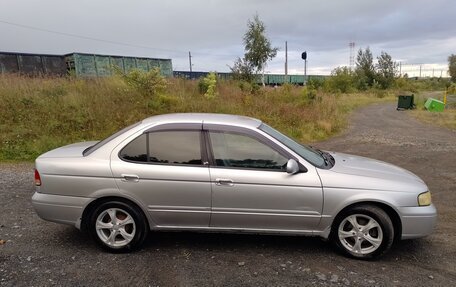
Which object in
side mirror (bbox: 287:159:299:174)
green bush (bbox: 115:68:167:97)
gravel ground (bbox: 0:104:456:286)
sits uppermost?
green bush (bbox: 115:68:167:97)

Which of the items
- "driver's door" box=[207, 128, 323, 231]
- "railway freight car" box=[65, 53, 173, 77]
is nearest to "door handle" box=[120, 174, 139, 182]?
"driver's door" box=[207, 128, 323, 231]

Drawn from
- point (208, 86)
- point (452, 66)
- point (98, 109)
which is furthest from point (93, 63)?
point (452, 66)

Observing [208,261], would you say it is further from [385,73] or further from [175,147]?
[385,73]

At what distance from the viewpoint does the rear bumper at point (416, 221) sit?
12.8ft

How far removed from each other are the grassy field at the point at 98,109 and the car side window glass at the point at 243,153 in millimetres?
7529

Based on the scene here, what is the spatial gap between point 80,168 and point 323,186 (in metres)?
2.66

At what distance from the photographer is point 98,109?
1245 cm

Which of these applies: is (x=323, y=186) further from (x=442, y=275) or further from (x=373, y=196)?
(x=442, y=275)

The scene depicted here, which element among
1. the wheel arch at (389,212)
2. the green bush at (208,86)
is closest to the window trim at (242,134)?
the wheel arch at (389,212)

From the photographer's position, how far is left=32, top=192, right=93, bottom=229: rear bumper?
400 cm

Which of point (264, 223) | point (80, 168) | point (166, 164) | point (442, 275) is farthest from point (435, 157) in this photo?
point (80, 168)

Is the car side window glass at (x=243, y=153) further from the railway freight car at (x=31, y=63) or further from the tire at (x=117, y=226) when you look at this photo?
the railway freight car at (x=31, y=63)

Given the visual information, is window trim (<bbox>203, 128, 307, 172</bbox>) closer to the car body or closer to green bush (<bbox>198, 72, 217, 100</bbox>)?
the car body

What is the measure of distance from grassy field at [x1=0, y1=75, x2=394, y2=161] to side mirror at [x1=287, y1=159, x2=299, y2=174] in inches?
322
